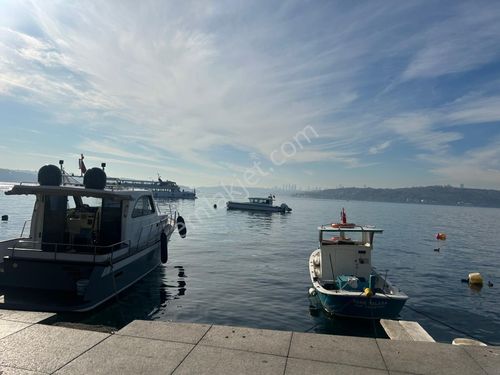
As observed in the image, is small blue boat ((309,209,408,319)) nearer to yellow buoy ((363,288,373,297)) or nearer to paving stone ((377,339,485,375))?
yellow buoy ((363,288,373,297))

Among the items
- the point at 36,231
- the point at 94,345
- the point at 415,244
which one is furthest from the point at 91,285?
the point at 415,244

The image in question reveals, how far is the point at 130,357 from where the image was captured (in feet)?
17.2

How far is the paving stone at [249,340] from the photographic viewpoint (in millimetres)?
5594

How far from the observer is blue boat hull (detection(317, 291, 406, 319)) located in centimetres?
1241

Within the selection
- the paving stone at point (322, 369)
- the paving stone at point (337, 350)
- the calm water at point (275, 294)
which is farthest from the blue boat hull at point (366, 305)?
the paving stone at point (322, 369)

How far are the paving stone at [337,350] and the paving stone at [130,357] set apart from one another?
179 cm

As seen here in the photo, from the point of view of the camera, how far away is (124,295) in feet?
48.2

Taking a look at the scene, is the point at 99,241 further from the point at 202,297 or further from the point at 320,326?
the point at 320,326

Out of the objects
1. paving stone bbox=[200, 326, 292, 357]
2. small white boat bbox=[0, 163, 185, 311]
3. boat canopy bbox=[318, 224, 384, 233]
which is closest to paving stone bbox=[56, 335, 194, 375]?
paving stone bbox=[200, 326, 292, 357]

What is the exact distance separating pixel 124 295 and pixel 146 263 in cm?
260

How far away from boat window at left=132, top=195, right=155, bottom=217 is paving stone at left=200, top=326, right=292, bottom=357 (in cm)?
Answer: 999

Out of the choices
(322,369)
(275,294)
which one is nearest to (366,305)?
(275,294)

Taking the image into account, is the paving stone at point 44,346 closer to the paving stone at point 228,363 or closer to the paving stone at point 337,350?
the paving stone at point 228,363

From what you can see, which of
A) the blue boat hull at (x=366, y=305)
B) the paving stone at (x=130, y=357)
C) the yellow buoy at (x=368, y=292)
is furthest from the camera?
the blue boat hull at (x=366, y=305)
